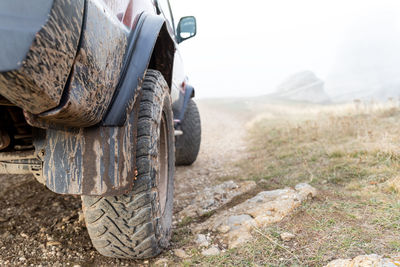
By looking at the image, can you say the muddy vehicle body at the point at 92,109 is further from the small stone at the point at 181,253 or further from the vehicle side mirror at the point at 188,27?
the vehicle side mirror at the point at 188,27

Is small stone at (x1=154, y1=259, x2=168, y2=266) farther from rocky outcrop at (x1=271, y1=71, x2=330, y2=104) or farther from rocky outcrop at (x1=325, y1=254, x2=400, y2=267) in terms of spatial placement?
rocky outcrop at (x1=271, y1=71, x2=330, y2=104)

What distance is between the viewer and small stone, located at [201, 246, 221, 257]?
1.60 metres

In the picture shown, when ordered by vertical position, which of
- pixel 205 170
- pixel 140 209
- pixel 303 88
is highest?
pixel 303 88

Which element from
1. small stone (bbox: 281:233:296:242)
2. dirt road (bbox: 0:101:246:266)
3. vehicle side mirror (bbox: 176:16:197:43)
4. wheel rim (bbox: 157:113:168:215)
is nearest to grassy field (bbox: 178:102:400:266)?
small stone (bbox: 281:233:296:242)

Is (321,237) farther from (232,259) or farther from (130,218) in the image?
(130,218)

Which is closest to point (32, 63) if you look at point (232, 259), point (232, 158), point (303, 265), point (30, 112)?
point (30, 112)

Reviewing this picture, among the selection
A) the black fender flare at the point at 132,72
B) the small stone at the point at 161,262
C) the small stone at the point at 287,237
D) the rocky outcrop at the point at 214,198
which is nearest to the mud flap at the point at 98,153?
the black fender flare at the point at 132,72

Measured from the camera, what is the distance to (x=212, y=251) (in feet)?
5.33

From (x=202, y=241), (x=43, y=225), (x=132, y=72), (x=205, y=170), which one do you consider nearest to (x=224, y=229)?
(x=202, y=241)

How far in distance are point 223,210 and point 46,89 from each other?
1741mm

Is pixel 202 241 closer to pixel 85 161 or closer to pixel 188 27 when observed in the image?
pixel 85 161

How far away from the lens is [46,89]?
0.78m

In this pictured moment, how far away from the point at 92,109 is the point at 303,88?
3980 cm

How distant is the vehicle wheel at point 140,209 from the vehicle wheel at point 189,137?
7.20 feet
